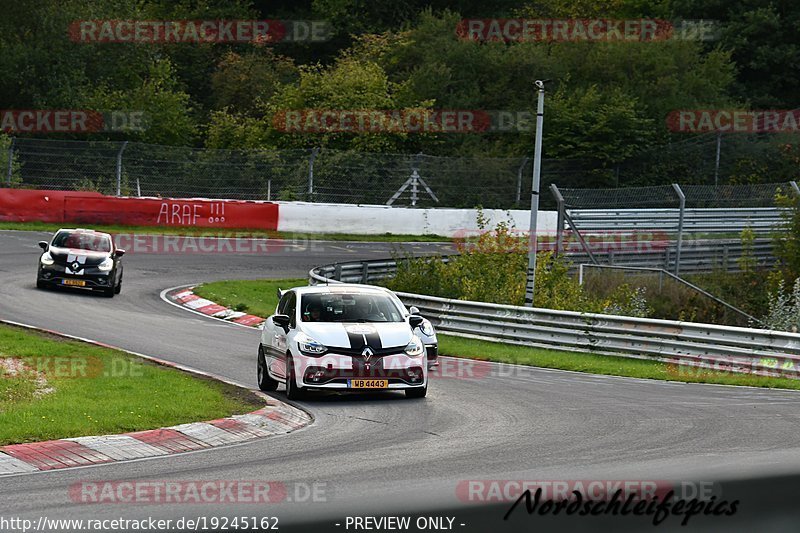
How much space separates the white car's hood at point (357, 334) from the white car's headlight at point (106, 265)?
12.8 meters

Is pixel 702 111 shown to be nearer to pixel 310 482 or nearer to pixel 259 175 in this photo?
pixel 259 175

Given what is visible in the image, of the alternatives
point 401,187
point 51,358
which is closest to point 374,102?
point 401,187

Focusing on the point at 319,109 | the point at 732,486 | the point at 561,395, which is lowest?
the point at 561,395

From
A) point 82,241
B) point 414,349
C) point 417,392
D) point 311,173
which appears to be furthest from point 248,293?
point 414,349

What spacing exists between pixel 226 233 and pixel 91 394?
26473 millimetres

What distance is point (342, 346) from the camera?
14633mm

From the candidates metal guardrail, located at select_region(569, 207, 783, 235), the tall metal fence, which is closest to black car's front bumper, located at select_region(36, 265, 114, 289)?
metal guardrail, located at select_region(569, 207, 783, 235)

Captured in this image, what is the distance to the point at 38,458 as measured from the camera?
995 centimetres

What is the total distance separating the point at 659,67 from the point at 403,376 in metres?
44.5

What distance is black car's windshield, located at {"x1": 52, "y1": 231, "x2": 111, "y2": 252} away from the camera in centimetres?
2706

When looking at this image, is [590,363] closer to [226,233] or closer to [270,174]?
[226,233]

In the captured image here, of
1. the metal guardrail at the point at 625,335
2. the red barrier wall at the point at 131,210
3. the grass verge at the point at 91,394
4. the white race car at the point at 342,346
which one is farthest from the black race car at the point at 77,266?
the white race car at the point at 342,346

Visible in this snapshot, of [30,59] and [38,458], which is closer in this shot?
[38,458]

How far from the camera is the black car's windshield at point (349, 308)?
15406mm
